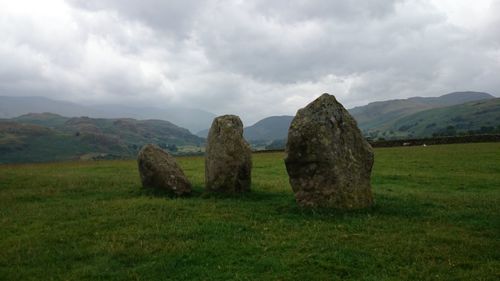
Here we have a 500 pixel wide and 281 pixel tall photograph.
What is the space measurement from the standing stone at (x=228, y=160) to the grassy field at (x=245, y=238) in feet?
3.11

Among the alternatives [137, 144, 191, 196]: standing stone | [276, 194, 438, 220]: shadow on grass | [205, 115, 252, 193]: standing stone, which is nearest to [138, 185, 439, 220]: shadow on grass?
[276, 194, 438, 220]: shadow on grass

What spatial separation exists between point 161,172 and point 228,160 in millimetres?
4081

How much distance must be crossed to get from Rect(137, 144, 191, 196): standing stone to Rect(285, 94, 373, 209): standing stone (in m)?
7.55

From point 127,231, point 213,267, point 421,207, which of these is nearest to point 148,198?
point 127,231

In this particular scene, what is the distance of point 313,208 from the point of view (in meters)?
19.1

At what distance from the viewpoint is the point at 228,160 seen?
955 inches

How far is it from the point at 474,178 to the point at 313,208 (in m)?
18.9

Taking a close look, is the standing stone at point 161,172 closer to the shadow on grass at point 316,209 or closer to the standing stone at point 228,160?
the shadow on grass at point 316,209

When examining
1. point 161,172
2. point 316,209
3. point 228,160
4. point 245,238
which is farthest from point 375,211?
point 161,172

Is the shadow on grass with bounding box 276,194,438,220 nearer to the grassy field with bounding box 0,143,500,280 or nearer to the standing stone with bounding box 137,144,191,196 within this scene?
the grassy field with bounding box 0,143,500,280

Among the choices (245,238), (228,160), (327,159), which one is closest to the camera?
(245,238)

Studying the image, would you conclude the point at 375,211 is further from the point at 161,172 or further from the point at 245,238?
the point at 161,172

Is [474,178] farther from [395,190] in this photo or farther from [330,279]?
[330,279]

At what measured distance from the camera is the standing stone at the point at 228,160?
24.2m
